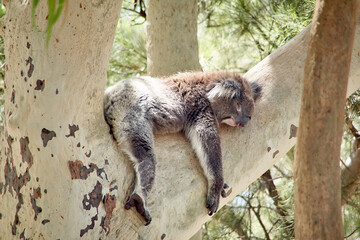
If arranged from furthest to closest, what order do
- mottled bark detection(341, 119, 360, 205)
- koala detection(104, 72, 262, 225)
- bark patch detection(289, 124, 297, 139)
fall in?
1. mottled bark detection(341, 119, 360, 205)
2. bark patch detection(289, 124, 297, 139)
3. koala detection(104, 72, 262, 225)

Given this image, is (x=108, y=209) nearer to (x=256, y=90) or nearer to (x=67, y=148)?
(x=67, y=148)

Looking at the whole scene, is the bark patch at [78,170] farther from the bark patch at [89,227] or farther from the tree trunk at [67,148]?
the bark patch at [89,227]

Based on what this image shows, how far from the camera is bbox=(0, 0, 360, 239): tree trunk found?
2.42 m

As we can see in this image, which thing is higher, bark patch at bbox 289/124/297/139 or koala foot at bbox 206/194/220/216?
bark patch at bbox 289/124/297/139

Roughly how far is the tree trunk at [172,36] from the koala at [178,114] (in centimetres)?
79

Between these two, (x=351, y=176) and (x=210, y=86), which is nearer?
(x=210, y=86)

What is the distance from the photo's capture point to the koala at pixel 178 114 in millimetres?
2799

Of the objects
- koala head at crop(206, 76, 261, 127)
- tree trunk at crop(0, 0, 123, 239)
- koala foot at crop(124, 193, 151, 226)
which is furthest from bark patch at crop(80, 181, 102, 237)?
koala head at crop(206, 76, 261, 127)

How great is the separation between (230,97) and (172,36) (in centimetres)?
124

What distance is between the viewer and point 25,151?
248 centimetres

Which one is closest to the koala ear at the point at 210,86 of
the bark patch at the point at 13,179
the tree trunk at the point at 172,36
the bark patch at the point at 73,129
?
the tree trunk at the point at 172,36

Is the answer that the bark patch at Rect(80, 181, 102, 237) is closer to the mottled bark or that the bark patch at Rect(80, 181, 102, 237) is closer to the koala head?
the koala head

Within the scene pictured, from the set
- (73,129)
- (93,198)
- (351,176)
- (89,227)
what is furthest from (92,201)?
(351,176)

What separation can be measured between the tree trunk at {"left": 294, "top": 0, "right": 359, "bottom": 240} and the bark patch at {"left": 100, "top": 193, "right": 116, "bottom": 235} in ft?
3.30
